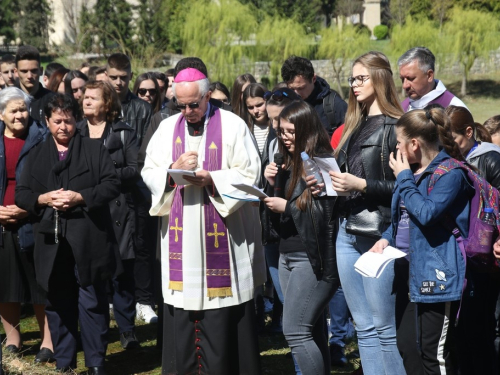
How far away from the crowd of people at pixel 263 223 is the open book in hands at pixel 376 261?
12 centimetres

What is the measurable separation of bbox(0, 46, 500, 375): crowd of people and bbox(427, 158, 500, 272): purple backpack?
3 centimetres

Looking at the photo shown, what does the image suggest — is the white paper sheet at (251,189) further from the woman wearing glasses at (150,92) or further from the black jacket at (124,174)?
the woman wearing glasses at (150,92)

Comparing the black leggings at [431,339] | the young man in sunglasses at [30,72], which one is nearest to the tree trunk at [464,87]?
the young man in sunglasses at [30,72]

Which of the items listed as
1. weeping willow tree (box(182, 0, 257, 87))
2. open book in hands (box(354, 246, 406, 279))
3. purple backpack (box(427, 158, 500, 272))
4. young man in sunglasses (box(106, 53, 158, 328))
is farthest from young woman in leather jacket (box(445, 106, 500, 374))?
weeping willow tree (box(182, 0, 257, 87))

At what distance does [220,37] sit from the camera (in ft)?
122

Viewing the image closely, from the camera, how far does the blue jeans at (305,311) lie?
15.5 ft

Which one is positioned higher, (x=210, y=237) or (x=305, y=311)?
(x=210, y=237)

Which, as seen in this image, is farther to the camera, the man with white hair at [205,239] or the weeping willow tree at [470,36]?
the weeping willow tree at [470,36]

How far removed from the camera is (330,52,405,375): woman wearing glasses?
14.8 feet

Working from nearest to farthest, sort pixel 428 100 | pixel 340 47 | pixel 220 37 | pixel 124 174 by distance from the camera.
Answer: pixel 428 100 → pixel 124 174 → pixel 220 37 → pixel 340 47

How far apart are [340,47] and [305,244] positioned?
34.8m

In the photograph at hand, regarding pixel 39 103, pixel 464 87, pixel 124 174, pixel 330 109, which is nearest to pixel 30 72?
pixel 39 103

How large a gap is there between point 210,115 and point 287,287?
1376mm

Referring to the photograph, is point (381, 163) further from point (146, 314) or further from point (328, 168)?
point (146, 314)
